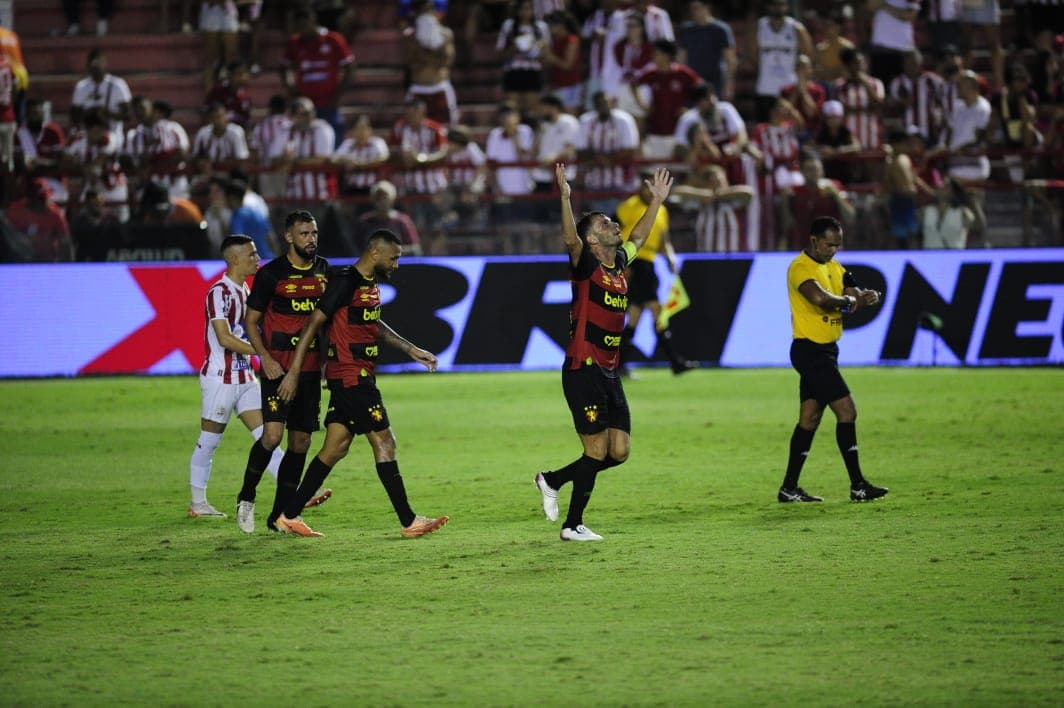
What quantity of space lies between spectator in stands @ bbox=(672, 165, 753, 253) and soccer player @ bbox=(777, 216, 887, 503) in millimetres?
8821

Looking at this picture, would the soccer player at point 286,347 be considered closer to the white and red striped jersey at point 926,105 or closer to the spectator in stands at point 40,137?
the spectator in stands at point 40,137

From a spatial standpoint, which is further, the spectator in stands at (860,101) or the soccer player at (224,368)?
the spectator in stands at (860,101)

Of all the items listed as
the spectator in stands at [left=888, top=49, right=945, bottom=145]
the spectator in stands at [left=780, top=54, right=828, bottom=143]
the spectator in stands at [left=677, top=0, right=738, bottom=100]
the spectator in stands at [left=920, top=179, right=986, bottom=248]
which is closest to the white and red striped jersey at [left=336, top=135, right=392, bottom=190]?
the spectator in stands at [left=677, top=0, right=738, bottom=100]

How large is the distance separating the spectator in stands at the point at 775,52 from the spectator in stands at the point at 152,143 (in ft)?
27.5

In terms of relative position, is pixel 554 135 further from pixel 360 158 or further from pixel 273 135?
pixel 273 135

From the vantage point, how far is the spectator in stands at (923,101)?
23.1 meters

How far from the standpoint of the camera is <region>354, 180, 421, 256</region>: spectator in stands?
66.0 feet

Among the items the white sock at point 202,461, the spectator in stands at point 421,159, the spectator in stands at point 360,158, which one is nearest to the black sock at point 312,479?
the white sock at point 202,461

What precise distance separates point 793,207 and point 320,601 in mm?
13057

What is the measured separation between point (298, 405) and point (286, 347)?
1.31 feet

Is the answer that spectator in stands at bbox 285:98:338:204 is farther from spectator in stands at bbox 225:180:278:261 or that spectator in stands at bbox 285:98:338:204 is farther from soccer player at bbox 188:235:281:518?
soccer player at bbox 188:235:281:518

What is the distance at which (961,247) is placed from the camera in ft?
65.8

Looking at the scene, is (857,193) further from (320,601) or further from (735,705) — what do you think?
(735,705)

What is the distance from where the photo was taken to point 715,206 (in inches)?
803
